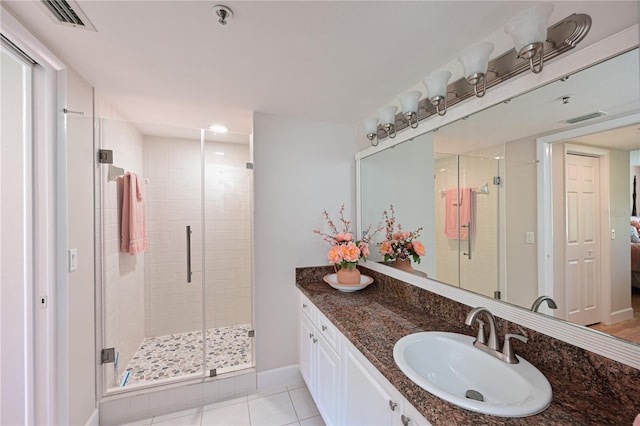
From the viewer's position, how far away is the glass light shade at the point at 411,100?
1563 mm

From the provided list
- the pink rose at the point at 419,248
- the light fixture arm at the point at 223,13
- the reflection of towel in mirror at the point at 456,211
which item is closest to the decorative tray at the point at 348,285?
the pink rose at the point at 419,248

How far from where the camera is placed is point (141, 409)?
73.8 inches

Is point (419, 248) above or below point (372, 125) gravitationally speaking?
below

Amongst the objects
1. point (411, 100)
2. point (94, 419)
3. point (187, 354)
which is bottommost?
point (94, 419)

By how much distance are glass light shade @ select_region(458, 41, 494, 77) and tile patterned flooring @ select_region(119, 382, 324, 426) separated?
2.29 metres

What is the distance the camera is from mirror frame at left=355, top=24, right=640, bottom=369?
2.66 feet

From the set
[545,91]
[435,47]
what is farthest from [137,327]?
[545,91]

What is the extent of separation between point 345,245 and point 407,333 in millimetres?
866

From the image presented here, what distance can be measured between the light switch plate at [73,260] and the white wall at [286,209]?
3.58ft

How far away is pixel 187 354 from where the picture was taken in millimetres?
2320

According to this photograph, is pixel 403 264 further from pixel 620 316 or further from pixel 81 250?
pixel 81 250

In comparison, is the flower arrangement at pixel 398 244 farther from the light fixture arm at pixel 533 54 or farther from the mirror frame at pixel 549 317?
the light fixture arm at pixel 533 54

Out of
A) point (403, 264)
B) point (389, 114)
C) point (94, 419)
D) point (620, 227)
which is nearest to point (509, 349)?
point (620, 227)

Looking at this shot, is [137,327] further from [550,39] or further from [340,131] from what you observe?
[550,39]
